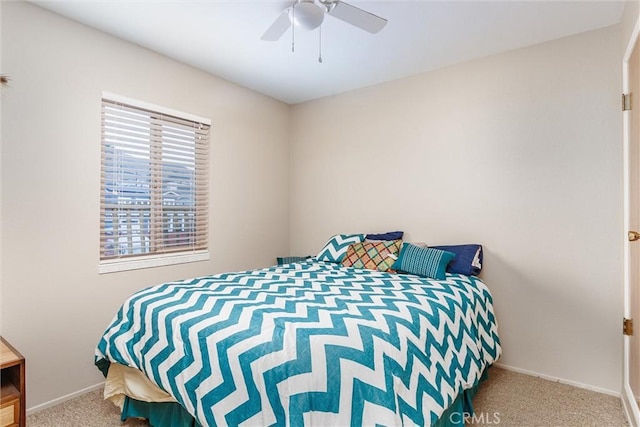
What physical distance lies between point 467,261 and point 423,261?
0.37 m

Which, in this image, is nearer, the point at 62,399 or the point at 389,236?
the point at 62,399

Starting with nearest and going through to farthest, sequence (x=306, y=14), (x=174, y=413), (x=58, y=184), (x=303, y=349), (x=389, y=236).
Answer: (x=303, y=349)
(x=174, y=413)
(x=306, y=14)
(x=58, y=184)
(x=389, y=236)

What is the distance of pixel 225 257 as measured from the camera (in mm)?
3406

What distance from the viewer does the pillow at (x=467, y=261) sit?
269cm

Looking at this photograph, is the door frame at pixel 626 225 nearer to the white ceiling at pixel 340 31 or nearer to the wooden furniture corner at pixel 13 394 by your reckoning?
the white ceiling at pixel 340 31

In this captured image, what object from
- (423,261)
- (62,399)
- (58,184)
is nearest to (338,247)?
(423,261)

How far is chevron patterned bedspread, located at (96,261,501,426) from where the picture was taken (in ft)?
4.19

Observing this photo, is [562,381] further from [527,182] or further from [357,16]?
[357,16]

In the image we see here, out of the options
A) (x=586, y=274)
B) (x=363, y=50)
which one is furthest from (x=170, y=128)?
(x=586, y=274)

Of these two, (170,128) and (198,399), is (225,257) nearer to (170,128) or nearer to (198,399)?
(170,128)

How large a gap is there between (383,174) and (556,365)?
2095mm

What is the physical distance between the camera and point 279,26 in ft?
6.72

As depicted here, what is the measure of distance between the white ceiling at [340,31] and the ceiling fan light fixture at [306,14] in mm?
348

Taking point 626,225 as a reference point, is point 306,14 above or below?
above
